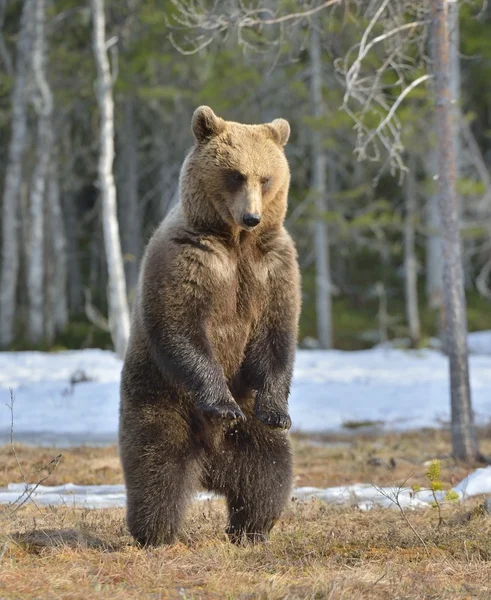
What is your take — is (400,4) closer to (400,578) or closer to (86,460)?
(86,460)

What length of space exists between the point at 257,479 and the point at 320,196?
16930mm

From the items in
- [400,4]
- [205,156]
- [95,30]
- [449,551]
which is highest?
[95,30]

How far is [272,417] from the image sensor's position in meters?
5.39

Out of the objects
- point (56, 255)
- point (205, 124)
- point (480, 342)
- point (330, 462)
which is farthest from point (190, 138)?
point (205, 124)

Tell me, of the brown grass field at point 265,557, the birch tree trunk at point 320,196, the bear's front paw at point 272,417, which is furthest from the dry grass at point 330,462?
the birch tree trunk at point 320,196

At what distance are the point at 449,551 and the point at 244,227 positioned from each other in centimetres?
221

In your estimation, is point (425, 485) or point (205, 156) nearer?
point (205, 156)

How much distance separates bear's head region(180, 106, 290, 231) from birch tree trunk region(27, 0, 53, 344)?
1650 centimetres

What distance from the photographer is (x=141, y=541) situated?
5445 mm

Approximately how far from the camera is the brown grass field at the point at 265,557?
4.38 m

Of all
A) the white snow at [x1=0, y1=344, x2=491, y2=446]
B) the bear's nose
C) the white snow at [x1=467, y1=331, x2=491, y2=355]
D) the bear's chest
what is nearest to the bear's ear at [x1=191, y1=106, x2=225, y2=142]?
the bear's nose

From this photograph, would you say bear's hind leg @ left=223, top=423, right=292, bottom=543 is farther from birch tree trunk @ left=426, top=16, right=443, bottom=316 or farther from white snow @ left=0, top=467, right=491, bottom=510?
birch tree trunk @ left=426, top=16, right=443, bottom=316

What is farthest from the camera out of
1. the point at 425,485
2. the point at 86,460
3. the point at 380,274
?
the point at 380,274

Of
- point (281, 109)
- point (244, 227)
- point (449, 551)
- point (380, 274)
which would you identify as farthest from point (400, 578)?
point (380, 274)
